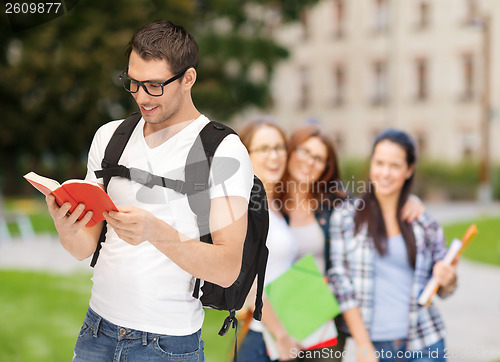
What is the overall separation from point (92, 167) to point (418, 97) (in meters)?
31.4

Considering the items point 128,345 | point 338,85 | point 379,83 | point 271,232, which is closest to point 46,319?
point 271,232

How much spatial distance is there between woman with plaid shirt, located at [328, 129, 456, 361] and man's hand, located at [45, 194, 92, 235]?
1.77 metres

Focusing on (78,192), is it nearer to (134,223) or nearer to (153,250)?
(134,223)

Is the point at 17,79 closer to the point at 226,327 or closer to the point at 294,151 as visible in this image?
the point at 294,151

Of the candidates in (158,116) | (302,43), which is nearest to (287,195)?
(158,116)

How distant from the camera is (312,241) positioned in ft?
9.96

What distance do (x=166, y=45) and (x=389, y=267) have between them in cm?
188

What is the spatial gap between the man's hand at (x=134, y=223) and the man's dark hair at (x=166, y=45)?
0.31 meters

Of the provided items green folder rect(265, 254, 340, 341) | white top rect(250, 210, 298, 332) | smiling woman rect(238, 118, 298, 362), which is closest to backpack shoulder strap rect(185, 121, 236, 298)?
smiling woman rect(238, 118, 298, 362)

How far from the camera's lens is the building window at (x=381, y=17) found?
31812 millimetres

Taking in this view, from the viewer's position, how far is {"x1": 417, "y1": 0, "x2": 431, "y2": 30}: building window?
101 feet

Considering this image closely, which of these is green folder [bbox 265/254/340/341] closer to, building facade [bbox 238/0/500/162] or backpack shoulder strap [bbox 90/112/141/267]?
backpack shoulder strap [bbox 90/112/141/267]

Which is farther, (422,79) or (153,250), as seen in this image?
(422,79)

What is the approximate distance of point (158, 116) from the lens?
141 centimetres
